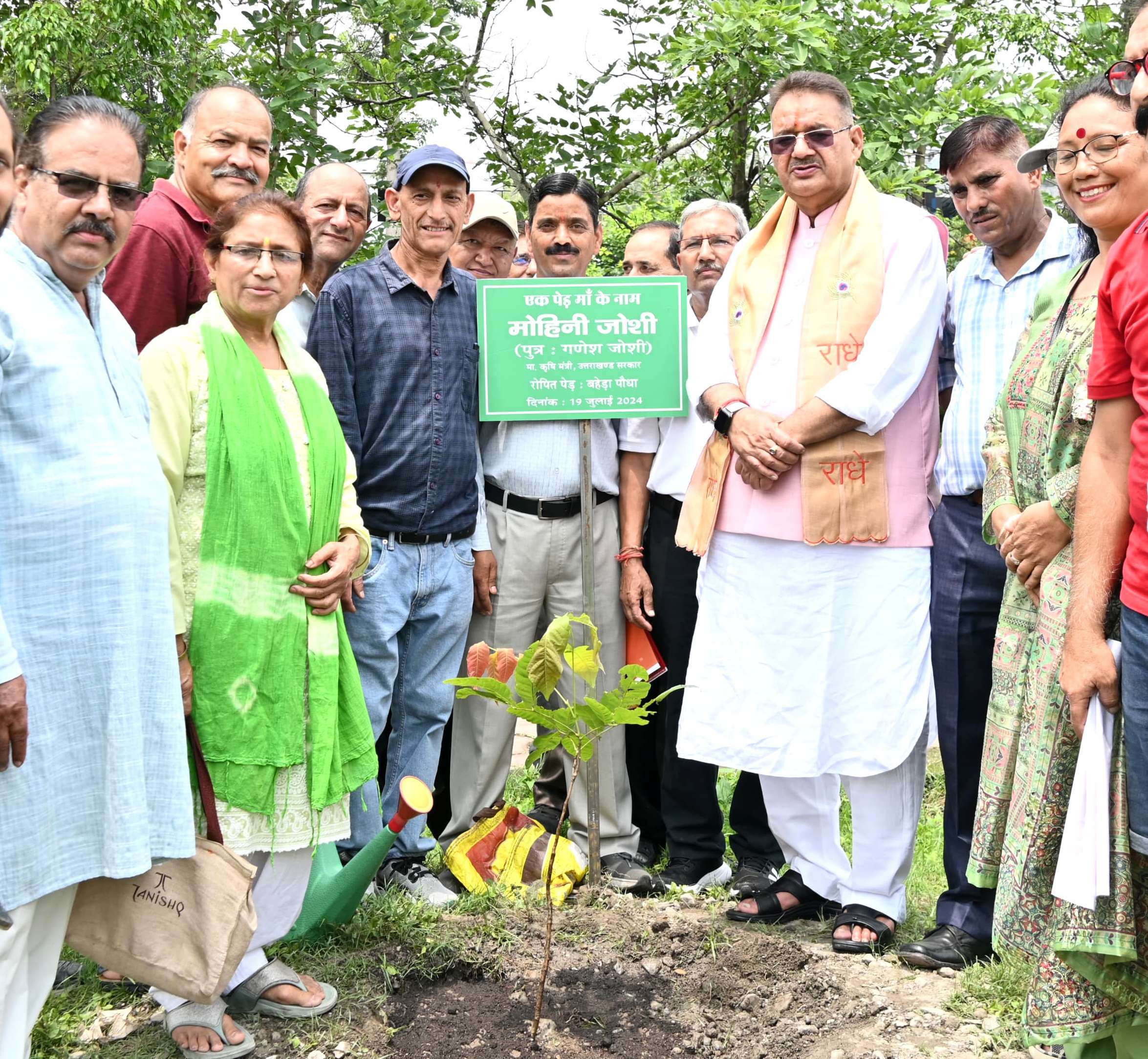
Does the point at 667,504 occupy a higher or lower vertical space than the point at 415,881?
higher

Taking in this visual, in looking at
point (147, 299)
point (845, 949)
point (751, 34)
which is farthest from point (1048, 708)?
point (751, 34)

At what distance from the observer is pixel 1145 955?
2.55m

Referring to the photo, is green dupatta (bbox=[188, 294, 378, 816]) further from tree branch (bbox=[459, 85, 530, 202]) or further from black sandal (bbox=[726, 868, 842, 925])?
tree branch (bbox=[459, 85, 530, 202])

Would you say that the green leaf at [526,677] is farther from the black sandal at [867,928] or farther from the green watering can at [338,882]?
the black sandal at [867,928]

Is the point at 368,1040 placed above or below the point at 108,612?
below

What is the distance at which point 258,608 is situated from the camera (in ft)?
10.5

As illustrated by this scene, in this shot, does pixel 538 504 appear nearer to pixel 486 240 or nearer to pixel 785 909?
pixel 486 240

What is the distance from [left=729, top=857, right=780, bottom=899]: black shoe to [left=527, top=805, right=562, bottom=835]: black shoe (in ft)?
2.47

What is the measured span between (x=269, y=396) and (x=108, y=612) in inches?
34.8

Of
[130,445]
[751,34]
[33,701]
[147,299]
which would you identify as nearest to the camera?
[33,701]

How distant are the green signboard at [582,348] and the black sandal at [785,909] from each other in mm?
1707

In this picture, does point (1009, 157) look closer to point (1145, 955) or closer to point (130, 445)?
point (1145, 955)

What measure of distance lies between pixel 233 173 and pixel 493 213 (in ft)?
4.30

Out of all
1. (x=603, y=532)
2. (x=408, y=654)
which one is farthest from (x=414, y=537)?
(x=603, y=532)
